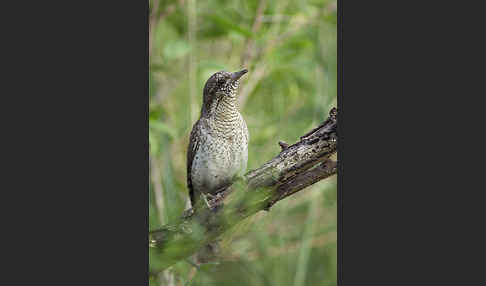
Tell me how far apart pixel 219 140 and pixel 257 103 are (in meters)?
0.76

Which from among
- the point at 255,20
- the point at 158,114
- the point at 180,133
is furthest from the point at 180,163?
the point at 255,20

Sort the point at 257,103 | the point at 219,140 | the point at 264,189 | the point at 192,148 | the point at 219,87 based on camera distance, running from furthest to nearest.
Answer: the point at 257,103
the point at 192,148
the point at 219,140
the point at 219,87
the point at 264,189

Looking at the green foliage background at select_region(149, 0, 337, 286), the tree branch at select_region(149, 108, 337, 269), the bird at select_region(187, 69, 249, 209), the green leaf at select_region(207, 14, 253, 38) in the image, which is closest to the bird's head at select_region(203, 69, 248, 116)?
the bird at select_region(187, 69, 249, 209)

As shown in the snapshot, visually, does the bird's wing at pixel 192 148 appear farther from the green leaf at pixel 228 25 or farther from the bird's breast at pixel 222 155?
the green leaf at pixel 228 25

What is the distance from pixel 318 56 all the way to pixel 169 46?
0.96 metres

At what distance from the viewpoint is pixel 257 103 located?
3.89m

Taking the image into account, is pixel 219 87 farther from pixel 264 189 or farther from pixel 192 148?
pixel 264 189

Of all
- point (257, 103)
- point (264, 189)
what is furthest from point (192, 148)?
point (264, 189)

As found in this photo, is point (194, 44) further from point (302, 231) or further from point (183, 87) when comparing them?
point (302, 231)

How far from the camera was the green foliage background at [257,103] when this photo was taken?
9.51 ft

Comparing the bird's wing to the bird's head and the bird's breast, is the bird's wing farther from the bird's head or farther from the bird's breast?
the bird's head

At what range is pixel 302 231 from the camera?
10.8 ft

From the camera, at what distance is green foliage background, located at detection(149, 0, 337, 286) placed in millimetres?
2898

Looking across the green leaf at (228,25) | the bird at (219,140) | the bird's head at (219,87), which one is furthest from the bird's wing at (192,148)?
the green leaf at (228,25)
